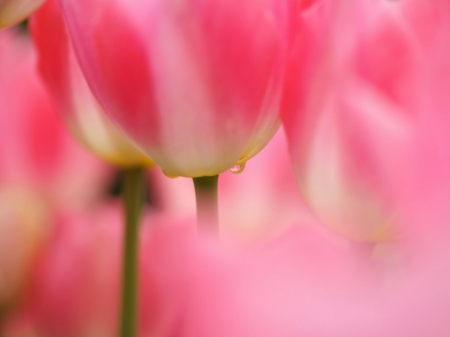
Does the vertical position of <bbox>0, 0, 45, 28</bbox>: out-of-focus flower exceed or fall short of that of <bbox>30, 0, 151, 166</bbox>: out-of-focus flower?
it exceeds it

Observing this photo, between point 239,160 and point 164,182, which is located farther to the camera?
point 164,182

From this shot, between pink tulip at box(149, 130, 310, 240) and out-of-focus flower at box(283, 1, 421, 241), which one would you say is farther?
pink tulip at box(149, 130, 310, 240)

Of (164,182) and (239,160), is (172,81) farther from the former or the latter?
(164,182)

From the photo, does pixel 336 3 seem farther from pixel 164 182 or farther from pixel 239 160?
pixel 164 182

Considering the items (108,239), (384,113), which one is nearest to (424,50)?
(384,113)

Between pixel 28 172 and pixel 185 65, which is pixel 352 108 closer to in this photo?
pixel 185 65
